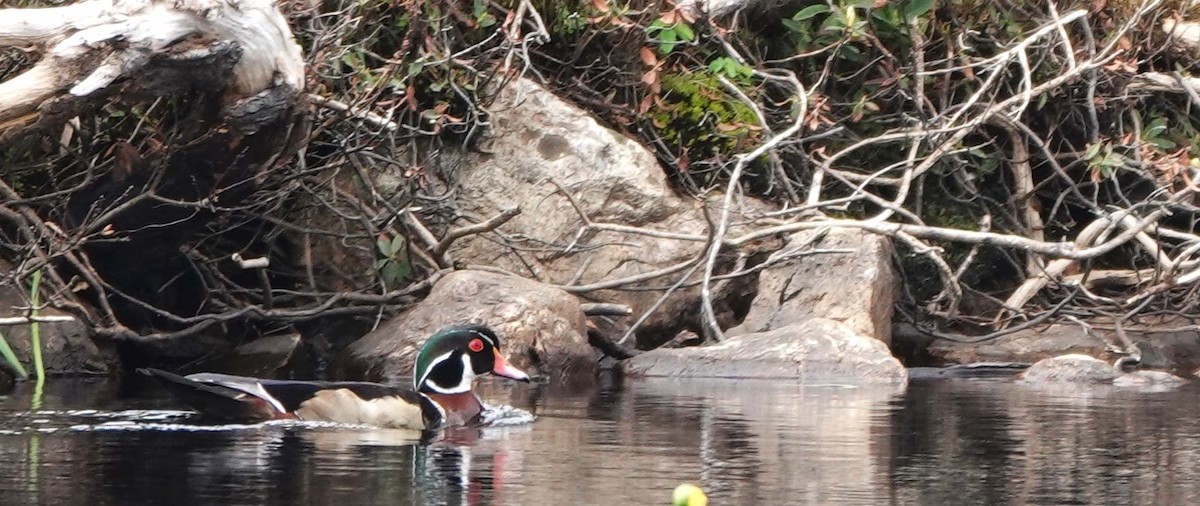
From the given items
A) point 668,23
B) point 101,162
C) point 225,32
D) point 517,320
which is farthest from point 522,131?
point 225,32

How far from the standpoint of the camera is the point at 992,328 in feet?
41.4

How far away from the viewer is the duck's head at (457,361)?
8.35 m

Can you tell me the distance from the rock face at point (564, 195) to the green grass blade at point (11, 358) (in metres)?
3.24

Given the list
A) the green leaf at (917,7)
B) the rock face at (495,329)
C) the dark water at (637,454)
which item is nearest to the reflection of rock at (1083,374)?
the dark water at (637,454)

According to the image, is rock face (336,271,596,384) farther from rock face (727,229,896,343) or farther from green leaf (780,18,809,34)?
green leaf (780,18,809,34)

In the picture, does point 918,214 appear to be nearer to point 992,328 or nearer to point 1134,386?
point 992,328

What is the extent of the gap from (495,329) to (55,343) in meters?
2.43

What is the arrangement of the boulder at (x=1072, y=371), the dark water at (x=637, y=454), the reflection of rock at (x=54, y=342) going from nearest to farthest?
the dark water at (x=637, y=454) < the reflection of rock at (x=54, y=342) < the boulder at (x=1072, y=371)

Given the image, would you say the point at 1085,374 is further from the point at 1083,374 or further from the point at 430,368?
the point at 430,368

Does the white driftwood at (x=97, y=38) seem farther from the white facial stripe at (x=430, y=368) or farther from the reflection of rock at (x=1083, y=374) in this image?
the reflection of rock at (x=1083, y=374)

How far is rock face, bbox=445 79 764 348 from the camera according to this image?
12062 millimetres

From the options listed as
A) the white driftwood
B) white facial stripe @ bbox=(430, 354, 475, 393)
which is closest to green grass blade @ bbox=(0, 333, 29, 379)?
the white driftwood

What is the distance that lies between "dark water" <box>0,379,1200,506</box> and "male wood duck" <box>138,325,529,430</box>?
12 cm

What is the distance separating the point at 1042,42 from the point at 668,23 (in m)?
2.94
